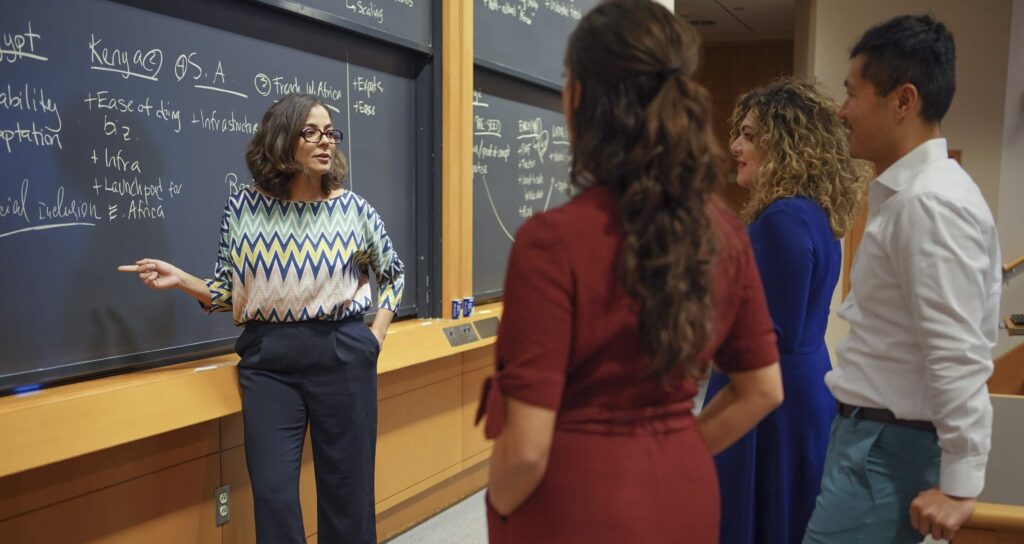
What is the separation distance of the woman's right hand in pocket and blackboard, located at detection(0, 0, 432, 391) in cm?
11

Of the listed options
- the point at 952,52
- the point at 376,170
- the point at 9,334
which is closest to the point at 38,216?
the point at 9,334

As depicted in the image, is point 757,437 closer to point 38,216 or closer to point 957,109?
point 38,216

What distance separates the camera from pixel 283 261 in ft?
7.48

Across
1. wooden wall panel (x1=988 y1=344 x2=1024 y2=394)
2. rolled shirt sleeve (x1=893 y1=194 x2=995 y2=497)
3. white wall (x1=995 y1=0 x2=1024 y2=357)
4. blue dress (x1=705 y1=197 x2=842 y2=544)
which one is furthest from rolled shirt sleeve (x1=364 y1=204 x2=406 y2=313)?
white wall (x1=995 y1=0 x2=1024 y2=357)

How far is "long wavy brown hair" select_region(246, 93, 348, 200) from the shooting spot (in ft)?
7.51

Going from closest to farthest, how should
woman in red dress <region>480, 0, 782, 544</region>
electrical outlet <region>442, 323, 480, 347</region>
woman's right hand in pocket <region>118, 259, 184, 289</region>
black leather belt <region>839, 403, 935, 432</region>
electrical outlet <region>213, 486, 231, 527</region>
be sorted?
woman in red dress <region>480, 0, 782, 544</region> < black leather belt <region>839, 403, 935, 432</region> < woman's right hand in pocket <region>118, 259, 184, 289</region> < electrical outlet <region>213, 486, 231, 527</region> < electrical outlet <region>442, 323, 480, 347</region>

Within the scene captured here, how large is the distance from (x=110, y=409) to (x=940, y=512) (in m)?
1.83

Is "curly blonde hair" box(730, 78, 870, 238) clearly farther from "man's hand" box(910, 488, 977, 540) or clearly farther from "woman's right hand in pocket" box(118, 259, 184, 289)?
"woman's right hand in pocket" box(118, 259, 184, 289)

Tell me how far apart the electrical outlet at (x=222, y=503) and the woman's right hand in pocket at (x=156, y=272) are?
665 millimetres

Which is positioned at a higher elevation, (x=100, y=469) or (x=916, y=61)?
(x=916, y=61)

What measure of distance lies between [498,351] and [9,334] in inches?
60.2

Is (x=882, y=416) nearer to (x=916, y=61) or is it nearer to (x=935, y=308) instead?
(x=935, y=308)

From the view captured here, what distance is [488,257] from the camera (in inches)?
155

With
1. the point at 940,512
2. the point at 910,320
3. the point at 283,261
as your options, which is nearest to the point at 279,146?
the point at 283,261
